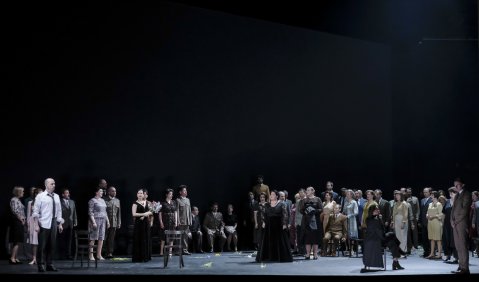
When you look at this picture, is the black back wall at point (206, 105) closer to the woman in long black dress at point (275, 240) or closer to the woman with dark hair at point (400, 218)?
the woman in long black dress at point (275, 240)

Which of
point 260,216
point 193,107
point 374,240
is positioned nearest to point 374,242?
point 374,240

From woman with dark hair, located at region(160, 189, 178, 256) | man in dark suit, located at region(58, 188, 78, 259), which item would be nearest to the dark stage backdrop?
man in dark suit, located at region(58, 188, 78, 259)

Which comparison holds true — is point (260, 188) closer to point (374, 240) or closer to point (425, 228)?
point (425, 228)

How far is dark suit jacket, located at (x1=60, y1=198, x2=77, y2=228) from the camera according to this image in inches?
502

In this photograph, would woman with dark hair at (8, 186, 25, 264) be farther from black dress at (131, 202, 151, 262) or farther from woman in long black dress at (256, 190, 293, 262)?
woman in long black dress at (256, 190, 293, 262)

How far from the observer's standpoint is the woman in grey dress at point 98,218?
12854 millimetres

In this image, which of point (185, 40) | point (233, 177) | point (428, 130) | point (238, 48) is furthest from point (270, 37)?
point (428, 130)

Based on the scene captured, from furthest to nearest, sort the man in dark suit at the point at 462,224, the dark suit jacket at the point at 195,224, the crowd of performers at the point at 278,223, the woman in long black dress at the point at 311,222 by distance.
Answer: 1. the dark suit jacket at the point at 195,224
2. the woman in long black dress at the point at 311,222
3. the crowd of performers at the point at 278,223
4. the man in dark suit at the point at 462,224

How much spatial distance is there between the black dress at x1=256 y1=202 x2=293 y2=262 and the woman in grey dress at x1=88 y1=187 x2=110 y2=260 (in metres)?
3.20

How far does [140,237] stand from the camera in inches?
487

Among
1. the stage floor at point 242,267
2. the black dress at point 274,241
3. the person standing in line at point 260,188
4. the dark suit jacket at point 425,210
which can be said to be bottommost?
the stage floor at point 242,267

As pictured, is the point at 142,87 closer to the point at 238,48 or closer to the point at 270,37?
the point at 238,48

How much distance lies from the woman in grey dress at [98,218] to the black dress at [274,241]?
3201 millimetres

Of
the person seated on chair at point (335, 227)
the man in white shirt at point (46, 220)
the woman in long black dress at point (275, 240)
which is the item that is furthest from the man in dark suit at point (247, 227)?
the man in white shirt at point (46, 220)
